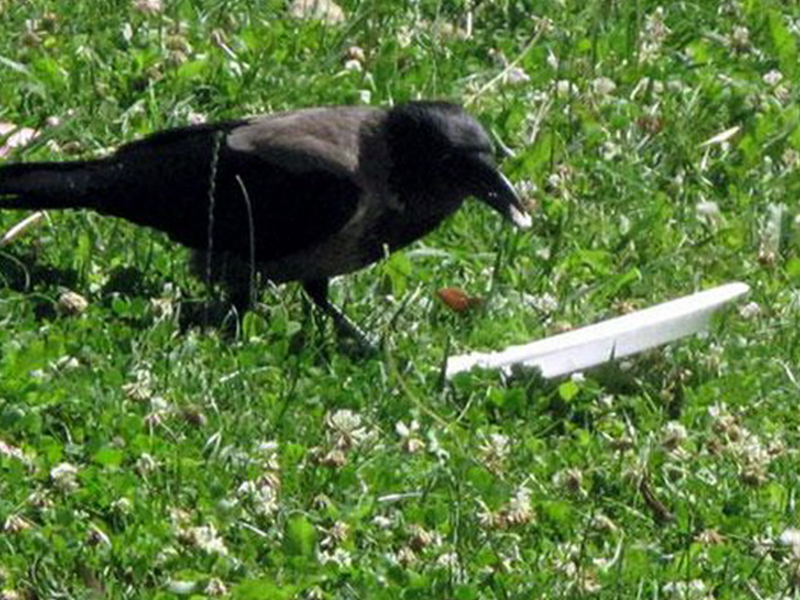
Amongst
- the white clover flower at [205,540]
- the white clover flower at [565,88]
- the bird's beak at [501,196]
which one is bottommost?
the white clover flower at [565,88]

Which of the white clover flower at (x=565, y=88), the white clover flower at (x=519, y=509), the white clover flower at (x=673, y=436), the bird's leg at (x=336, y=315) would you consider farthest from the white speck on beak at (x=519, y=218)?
the white clover flower at (x=565, y=88)

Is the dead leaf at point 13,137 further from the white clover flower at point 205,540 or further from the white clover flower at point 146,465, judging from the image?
the white clover flower at point 205,540

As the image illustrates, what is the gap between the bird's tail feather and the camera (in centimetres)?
869

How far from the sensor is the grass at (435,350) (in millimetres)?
7293

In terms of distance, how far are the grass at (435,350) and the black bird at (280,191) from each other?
6.5 inches

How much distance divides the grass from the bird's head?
300mm

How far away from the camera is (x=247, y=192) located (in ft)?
28.8

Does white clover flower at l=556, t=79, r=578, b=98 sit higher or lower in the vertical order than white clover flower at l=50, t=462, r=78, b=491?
lower

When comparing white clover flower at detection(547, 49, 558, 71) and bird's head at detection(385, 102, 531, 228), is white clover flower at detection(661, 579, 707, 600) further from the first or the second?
white clover flower at detection(547, 49, 558, 71)

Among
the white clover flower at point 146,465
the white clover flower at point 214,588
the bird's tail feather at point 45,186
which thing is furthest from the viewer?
the bird's tail feather at point 45,186

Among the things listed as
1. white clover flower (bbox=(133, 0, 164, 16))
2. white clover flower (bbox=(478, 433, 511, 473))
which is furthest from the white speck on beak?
white clover flower (bbox=(133, 0, 164, 16))

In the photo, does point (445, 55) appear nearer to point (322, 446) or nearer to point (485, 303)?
point (485, 303)

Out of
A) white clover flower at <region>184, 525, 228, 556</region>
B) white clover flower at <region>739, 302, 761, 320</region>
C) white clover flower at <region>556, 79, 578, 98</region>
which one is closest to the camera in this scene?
white clover flower at <region>184, 525, 228, 556</region>

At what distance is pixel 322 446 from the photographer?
308 inches
